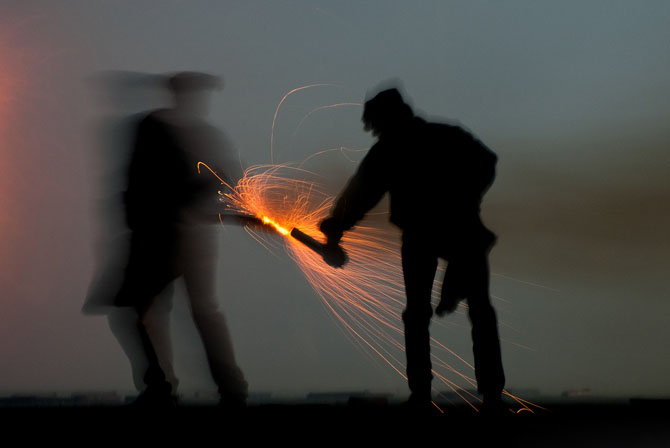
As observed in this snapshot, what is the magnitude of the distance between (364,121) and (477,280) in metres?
1.02

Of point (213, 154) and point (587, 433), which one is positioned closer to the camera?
point (587, 433)

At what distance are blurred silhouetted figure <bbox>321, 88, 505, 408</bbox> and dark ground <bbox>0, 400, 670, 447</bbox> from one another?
26 centimetres

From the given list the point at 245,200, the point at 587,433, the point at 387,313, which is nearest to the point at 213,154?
the point at 245,200

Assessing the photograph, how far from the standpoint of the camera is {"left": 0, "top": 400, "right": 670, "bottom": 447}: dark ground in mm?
2805

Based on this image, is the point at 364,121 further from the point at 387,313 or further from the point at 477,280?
the point at 387,313

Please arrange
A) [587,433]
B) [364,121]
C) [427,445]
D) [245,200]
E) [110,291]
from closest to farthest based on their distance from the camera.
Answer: [427,445] → [587,433] → [364,121] → [110,291] → [245,200]

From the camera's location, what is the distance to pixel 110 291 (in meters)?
3.65

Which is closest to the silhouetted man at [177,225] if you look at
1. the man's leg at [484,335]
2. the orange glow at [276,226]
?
the orange glow at [276,226]

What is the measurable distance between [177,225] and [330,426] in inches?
54.4

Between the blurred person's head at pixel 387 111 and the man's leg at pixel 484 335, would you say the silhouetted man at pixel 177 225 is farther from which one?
the man's leg at pixel 484 335

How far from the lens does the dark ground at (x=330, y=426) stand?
2.80 m

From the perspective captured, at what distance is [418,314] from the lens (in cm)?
331

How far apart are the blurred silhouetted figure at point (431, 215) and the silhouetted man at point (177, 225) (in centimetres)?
93

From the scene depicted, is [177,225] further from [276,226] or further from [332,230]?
[332,230]
